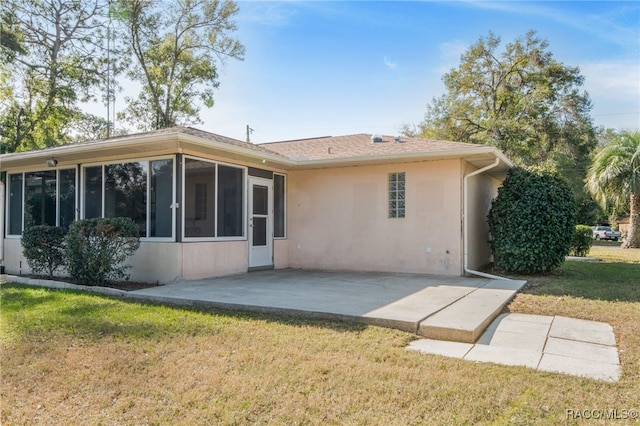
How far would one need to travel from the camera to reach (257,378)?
3.40 meters

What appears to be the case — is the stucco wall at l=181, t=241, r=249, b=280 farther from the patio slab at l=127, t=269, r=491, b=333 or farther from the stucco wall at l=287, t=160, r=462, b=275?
the stucco wall at l=287, t=160, r=462, b=275

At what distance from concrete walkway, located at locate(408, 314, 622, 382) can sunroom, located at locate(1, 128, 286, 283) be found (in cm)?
521

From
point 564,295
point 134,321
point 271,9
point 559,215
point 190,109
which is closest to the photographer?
point 134,321

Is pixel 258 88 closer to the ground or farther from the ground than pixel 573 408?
farther from the ground

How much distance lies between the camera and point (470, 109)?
25.3 m

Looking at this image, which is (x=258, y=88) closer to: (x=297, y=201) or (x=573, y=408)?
(x=297, y=201)

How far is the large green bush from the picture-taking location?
8.96 meters

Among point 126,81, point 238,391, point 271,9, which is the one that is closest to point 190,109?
point 126,81

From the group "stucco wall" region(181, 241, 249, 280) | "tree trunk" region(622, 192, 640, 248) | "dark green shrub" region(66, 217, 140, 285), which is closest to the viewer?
"dark green shrub" region(66, 217, 140, 285)

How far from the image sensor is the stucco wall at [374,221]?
9.16 metres

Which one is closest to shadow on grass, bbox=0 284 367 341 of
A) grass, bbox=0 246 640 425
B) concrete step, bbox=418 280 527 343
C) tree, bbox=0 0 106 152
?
grass, bbox=0 246 640 425

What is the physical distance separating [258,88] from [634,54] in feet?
38.5

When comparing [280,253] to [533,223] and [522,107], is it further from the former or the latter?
[522,107]

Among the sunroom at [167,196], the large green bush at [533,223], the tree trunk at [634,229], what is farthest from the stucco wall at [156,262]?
the tree trunk at [634,229]
